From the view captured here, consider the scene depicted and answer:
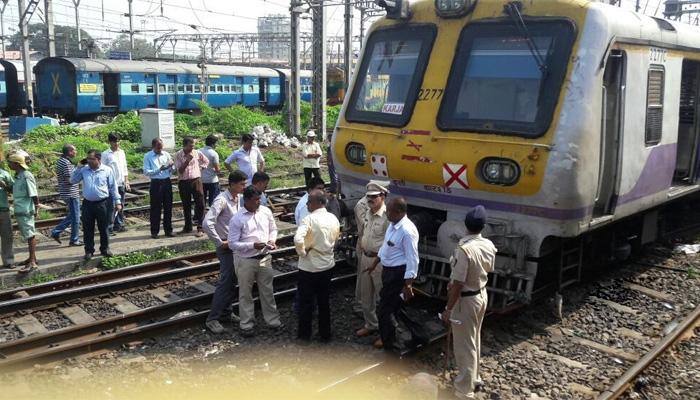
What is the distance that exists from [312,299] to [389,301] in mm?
840

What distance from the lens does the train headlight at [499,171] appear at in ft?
19.6

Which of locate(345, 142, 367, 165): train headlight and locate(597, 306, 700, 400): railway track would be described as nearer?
locate(597, 306, 700, 400): railway track

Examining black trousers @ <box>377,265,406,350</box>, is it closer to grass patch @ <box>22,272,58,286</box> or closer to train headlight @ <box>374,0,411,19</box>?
train headlight @ <box>374,0,411,19</box>

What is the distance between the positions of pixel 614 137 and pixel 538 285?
1.65 metres

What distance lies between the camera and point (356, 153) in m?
7.34

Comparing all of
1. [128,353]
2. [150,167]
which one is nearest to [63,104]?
[150,167]

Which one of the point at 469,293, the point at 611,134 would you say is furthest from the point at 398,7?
the point at 469,293

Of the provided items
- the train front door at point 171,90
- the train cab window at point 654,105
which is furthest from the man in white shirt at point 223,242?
A: the train front door at point 171,90

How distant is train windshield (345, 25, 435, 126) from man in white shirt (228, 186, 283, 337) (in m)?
1.70

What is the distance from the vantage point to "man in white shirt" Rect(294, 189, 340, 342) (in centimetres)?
609

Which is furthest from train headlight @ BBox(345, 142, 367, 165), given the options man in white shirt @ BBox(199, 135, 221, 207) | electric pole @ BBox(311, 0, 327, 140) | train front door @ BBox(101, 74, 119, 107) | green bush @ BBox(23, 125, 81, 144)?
train front door @ BBox(101, 74, 119, 107)

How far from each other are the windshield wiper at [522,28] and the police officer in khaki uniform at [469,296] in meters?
1.66

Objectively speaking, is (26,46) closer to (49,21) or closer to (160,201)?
(49,21)

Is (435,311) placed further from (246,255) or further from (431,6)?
(431,6)
